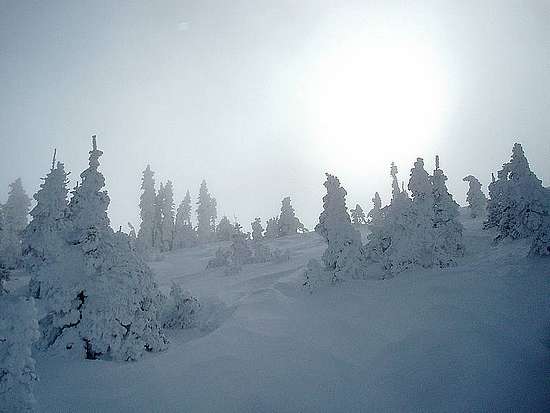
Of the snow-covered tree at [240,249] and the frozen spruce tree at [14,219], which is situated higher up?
the frozen spruce tree at [14,219]

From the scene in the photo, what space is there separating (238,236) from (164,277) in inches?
376

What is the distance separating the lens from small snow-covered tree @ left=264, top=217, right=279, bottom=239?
253 ft

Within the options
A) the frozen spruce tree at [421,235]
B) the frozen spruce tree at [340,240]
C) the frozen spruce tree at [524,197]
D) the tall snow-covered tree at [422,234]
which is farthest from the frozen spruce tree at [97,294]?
the frozen spruce tree at [524,197]

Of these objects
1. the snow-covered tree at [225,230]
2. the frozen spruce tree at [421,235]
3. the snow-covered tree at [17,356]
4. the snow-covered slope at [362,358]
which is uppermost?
the snow-covered tree at [225,230]

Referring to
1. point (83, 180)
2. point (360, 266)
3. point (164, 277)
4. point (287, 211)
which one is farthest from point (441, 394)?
point (287, 211)

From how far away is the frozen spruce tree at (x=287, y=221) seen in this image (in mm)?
74625

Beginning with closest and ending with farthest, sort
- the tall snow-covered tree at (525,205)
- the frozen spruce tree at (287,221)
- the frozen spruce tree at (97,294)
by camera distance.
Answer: the frozen spruce tree at (97,294)
the tall snow-covered tree at (525,205)
the frozen spruce tree at (287,221)

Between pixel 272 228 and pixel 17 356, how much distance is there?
228 feet

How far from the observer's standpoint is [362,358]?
16719 mm

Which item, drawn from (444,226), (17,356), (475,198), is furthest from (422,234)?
(475,198)

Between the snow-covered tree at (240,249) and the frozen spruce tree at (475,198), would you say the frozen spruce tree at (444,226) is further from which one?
the frozen spruce tree at (475,198)

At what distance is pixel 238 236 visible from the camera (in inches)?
1676

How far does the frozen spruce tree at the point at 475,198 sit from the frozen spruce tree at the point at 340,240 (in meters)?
42.4

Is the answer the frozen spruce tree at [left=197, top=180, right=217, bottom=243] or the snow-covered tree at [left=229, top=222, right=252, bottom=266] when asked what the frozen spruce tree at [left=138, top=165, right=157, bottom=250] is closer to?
the frozen spruce tree at [left=197, top=180, right=217, bottom=243]
